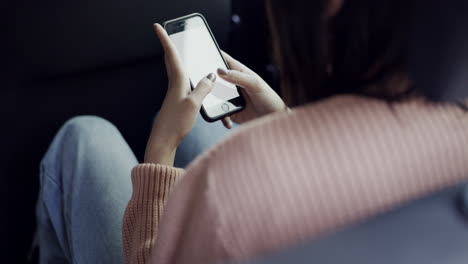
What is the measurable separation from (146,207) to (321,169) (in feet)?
0.92

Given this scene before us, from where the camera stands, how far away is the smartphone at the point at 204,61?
75 centimetres

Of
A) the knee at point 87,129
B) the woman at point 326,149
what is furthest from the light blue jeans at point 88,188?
the woman at point 326,149

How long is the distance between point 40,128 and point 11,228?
21cm

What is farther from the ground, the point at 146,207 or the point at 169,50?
the point at 169,50

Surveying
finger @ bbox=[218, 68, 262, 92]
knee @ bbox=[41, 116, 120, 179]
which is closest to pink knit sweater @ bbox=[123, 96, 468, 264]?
finger @ bbox=[218, 68, 262, 92]

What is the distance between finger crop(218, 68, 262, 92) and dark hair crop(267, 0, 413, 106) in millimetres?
265

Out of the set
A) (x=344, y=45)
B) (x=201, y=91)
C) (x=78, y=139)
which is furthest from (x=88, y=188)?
(x=344, y=45)

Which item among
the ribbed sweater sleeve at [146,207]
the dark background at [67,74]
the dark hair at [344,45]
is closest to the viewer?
the dark hair at [344,45]

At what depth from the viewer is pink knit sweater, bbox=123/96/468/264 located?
352 millimetres

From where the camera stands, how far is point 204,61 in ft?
2.51

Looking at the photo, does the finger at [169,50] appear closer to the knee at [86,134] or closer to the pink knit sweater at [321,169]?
the knee at [86,134]

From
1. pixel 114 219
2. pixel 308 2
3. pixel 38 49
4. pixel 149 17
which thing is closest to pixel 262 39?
pixel 149 17

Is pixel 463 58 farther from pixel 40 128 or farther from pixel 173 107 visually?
pixel 40 128

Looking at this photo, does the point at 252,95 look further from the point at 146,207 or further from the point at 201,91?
the point at 146,207
